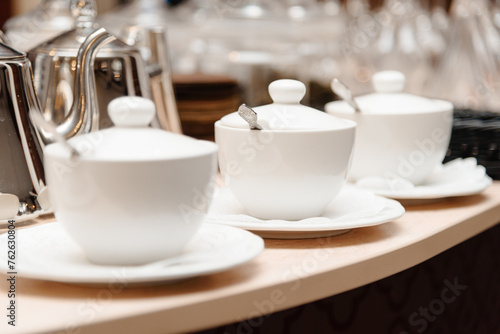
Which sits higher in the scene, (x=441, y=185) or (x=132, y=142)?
(x=132, y=142)

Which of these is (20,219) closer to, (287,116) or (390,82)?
(287,116)

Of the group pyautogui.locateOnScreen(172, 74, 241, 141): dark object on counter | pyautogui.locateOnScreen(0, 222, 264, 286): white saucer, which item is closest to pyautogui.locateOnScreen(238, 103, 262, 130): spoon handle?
pyautogui.locateOnScreen(0, 222, 264, 286): white saucer

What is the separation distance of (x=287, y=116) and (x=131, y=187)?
0.74 feet

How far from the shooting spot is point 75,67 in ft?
2.85

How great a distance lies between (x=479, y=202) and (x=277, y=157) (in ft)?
1.05

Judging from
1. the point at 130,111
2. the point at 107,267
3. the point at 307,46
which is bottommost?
the point at 307,46

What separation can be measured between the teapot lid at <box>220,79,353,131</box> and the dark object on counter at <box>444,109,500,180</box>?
1.23 ft

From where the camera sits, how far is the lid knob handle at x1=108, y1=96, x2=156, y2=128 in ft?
1.75

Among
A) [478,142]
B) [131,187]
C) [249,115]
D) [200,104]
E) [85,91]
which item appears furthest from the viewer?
[200,104]

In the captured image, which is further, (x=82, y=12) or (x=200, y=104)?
(x=200, y=104)

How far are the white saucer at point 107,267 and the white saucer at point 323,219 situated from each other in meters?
0.05

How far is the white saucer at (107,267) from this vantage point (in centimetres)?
50

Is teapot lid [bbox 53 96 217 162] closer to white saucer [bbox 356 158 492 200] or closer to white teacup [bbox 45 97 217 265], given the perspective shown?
white teacup [bbox 45 97 217 265]

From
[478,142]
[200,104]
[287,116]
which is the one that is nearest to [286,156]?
[287,116]
